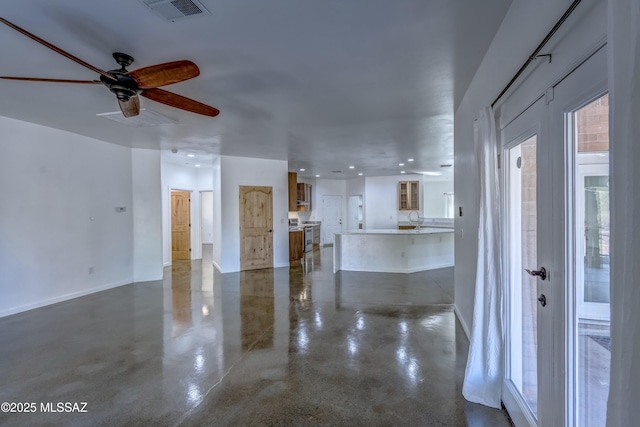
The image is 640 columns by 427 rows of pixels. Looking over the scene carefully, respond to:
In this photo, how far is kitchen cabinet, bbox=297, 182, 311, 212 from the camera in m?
9.91

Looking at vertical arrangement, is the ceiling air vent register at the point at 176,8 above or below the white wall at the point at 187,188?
above

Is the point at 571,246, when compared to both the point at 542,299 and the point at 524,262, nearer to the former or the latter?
the point at 542,299

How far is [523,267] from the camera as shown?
206 centimetres

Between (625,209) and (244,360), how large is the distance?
2.92m

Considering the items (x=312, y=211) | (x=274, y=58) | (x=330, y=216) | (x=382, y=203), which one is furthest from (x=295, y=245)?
→ (x=274, y=58)

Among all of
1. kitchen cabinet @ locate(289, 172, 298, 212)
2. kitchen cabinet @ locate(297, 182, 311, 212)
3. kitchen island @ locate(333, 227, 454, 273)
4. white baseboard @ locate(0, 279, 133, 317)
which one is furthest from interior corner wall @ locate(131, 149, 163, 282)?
kitchen cabinet @ locate(297, 182, 311, 212)

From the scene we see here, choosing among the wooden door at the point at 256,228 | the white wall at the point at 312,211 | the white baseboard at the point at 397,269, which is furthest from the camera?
the white wall at the point at 312,211

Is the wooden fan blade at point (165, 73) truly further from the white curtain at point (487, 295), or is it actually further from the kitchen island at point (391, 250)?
the kitchen island at point (391, 250)

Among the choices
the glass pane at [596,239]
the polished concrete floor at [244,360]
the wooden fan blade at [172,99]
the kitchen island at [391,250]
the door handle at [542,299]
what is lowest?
the polished concrete floor at [244,360]

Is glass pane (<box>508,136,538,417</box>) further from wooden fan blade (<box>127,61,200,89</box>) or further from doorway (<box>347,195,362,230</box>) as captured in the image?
doorway (<box>347,195,362,230</box>)

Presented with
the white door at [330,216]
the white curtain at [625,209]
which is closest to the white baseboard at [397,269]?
the white door at [330,216]

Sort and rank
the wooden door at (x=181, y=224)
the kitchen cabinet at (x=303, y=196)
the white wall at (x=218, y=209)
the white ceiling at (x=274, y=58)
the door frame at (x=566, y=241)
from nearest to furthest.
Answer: the door frame at (x=566, y=241), the white ceiling at (x=274, y=58), the white wall at (x=218, y=209), the wooden door at (x=181, y=224), the kitchen cabinet at (x=303, y=196)

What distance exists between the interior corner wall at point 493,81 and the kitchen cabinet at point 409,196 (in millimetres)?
6815

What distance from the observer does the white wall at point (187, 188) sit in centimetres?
814
